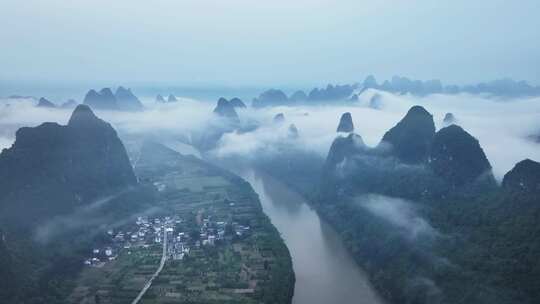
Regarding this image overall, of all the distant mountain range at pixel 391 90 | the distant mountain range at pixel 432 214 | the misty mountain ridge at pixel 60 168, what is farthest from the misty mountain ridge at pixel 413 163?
Answer: the distant mountain range at pixel 391 90

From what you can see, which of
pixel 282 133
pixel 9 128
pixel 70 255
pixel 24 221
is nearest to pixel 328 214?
pixel 70 255

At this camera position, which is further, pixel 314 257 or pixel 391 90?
pixel 391 90

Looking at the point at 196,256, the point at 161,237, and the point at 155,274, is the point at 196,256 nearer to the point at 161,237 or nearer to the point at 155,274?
the point at 155,274

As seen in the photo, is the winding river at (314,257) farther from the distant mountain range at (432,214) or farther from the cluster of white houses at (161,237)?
the cluster of white houses at (161,237)

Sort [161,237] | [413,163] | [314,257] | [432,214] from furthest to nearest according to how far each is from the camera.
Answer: [413,163] → [161,237] → [314,257] → [432,214]

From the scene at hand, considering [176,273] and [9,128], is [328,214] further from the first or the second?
[9,128]

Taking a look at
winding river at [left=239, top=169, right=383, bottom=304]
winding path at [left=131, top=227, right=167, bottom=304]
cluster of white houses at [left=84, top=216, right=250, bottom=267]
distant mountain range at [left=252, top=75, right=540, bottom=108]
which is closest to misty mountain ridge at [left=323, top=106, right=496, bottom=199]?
winding river at [left=239, top=169, right=383, bottom=304]

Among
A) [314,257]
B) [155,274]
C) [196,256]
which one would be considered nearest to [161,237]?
[196,256]

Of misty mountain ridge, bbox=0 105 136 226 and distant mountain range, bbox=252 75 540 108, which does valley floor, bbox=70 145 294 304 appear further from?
distant mountain range, bbox=252 75 540 108
